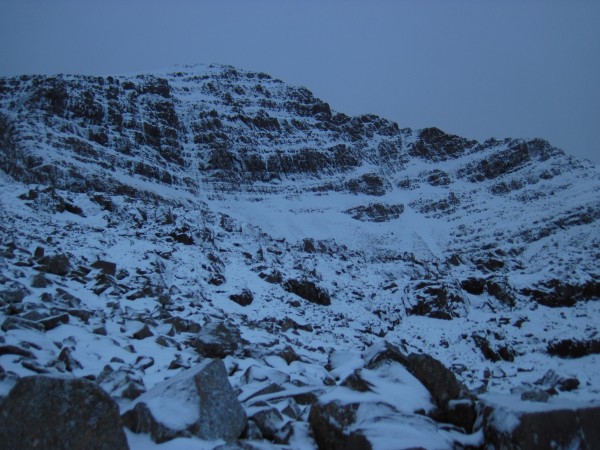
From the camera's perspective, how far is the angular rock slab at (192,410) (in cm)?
447

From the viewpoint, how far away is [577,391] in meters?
12.7

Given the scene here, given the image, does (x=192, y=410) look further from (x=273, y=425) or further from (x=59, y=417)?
(x=59, y=417)

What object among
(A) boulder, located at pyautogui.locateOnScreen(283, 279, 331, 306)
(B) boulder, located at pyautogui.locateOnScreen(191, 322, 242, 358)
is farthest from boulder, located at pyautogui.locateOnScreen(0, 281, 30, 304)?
(A) boulder, located at pyautogui.locateOnScreen(283, 279, 331, 306)

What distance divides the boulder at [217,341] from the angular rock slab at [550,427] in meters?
6.22

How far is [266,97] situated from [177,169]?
41.0 m

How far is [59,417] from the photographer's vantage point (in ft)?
12.3

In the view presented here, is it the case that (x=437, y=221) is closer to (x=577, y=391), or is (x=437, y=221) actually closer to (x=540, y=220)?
(x=540, y=220)

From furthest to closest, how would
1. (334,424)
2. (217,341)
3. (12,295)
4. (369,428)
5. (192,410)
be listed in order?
(217,341), (12,295), (334,424), (192,410), (369,428)

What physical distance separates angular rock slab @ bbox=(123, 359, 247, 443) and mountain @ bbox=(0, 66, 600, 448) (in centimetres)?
23

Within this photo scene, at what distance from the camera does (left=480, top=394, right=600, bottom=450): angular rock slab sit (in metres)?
4.02

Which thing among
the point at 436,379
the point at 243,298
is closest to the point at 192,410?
the point at 436,379

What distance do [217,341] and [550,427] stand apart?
6960mm

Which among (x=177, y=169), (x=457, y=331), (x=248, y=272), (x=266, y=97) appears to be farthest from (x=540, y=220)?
(x=266, y=97)

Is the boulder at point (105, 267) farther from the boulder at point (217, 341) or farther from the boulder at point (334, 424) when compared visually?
the boulder at point (334, 424)
